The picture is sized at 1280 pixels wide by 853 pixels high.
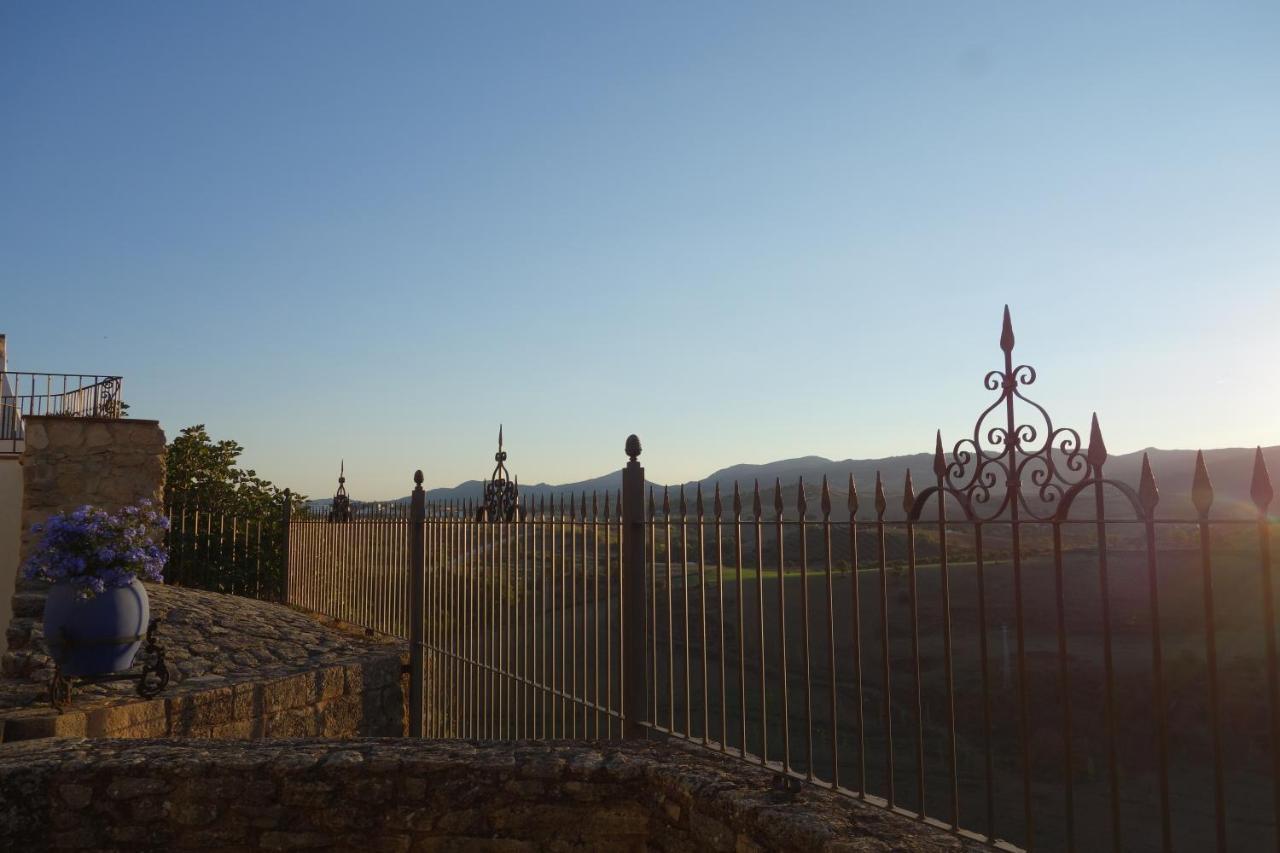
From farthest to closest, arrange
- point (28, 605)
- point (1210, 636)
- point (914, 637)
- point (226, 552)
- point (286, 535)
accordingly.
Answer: point (226, 552), point (286, 535), point (28, 605), point (914, 637), point (1210, 636)

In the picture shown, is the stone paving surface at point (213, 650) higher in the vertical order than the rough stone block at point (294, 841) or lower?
higher

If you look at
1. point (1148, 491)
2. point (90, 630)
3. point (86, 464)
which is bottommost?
point (90, 630)

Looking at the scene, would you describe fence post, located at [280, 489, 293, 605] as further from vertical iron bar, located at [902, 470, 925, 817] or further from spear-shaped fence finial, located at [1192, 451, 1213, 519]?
spear-shaped fence finial, located at [1192, 451, 1213, 519]

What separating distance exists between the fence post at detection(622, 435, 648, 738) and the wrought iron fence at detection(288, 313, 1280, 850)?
0.01 metres

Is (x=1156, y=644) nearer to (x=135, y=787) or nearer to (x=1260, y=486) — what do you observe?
(x=1260, y=486)

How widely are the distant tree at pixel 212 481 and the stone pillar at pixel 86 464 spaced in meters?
1.90

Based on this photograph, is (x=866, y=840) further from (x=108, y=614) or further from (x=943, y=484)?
(x=108, y=614)

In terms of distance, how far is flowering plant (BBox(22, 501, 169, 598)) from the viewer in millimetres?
6594

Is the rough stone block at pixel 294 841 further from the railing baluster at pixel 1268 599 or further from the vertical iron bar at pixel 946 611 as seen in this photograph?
the railing baluster at pixel 1268 599

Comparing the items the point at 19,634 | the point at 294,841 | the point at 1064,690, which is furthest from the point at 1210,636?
the point at 19,634

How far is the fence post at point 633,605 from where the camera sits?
203 inches

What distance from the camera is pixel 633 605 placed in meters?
5.22

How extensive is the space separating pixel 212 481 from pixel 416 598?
8.05 metres

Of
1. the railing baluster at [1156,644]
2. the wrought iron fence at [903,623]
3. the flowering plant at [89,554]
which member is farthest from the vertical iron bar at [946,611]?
the flowering plant at [89,554]
